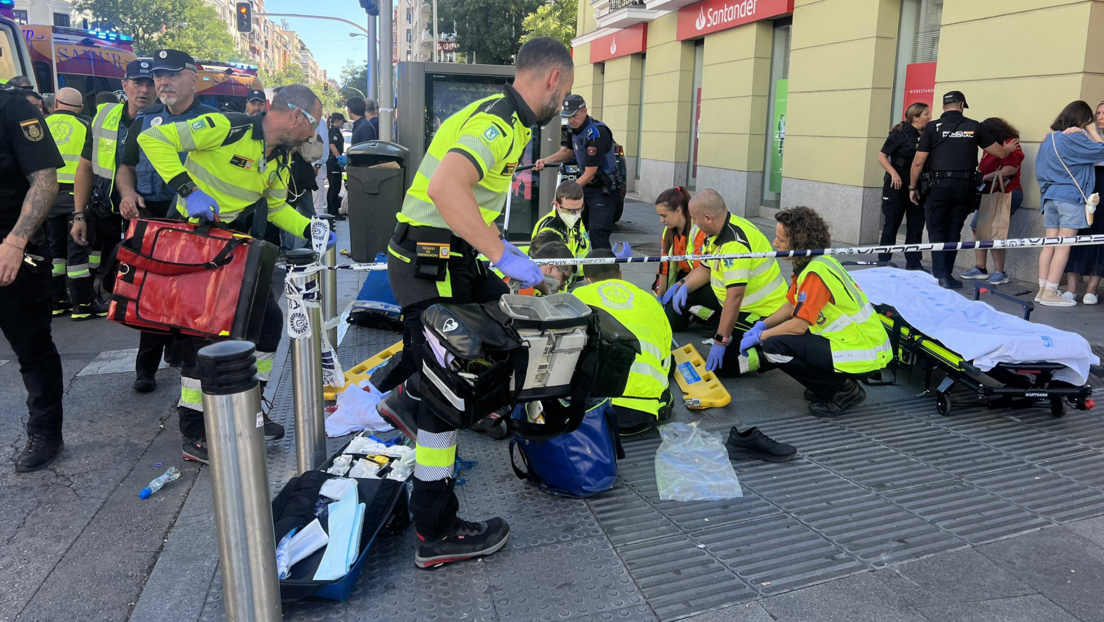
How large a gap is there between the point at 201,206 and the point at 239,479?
204 centimetres

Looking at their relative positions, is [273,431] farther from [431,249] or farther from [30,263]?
[431,249]

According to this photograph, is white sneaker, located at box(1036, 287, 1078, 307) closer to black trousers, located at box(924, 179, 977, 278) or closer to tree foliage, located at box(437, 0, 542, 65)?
black trousers, located at box(924, 179, 977, 278)

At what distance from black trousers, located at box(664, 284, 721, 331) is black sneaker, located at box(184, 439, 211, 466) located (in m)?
3.51

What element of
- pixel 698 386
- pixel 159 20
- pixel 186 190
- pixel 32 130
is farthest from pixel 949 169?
pixel 159 20

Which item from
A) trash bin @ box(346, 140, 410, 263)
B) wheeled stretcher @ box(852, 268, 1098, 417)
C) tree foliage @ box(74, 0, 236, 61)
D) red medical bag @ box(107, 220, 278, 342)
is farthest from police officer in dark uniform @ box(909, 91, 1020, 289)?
tree foliage @ box(74, 0, 236, 61)

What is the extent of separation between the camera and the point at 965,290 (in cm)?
819

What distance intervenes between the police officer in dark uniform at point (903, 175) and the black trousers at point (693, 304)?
328cm

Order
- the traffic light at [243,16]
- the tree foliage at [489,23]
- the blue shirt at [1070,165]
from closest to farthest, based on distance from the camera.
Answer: the blue shirt at [1070,165] → the traffic light at [243,16] → the tree foliage at [489,23]

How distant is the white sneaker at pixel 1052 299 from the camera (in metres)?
7.32

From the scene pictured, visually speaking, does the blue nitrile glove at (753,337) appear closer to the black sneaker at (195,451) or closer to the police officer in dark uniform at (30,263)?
the black sneaker at (195,451)

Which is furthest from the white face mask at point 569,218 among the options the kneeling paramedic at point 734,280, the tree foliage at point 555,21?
the tree foliage at point 555,21

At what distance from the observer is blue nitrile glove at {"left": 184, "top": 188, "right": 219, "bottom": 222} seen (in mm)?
3834

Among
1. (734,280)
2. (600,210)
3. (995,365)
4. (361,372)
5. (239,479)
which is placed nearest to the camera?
(239,479)

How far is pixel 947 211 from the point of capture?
8.37m
